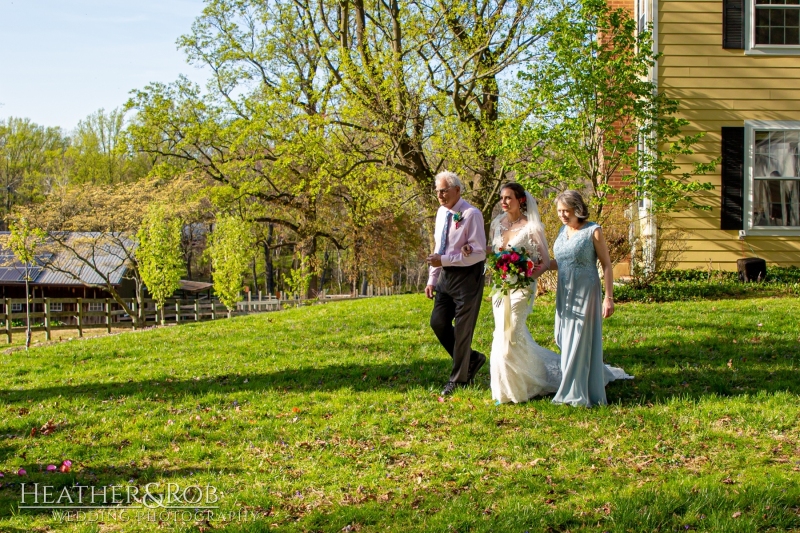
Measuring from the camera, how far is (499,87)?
22.6m

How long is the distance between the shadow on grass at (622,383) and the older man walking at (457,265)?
84 cm

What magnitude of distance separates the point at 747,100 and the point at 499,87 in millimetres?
8267

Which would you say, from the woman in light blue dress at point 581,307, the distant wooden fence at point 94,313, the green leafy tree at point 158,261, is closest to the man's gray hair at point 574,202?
the woman in light blue dress at point 581,307

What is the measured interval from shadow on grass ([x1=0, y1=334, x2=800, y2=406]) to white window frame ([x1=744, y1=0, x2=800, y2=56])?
9184 millimetres

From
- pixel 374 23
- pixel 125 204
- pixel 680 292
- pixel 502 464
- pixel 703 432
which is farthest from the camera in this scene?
pixel 125 204

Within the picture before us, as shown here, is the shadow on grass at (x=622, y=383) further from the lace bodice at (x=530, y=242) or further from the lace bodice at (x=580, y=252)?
the lace bodice at (x=530, y=242)

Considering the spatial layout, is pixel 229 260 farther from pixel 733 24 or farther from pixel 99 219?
pixel 733 24

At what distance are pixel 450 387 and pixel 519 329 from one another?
3.81 feet

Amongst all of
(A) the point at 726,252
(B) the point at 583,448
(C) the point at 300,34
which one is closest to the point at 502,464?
(B) the point at 583,448

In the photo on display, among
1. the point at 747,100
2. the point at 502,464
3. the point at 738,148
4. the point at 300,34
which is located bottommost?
the point at 502,464

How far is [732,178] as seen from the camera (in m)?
15.7

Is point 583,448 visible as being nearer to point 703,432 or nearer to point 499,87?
point 703,432

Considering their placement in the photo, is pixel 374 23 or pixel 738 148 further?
A: pixel 374 23

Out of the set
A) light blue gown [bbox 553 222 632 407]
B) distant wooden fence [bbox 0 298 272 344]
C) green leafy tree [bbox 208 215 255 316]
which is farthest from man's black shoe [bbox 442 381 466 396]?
green leafy tree [bbox 208 215 255 316]
